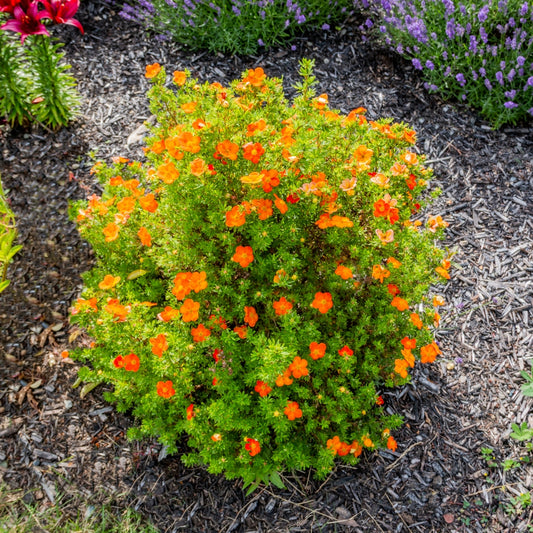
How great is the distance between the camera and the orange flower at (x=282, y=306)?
2.05m

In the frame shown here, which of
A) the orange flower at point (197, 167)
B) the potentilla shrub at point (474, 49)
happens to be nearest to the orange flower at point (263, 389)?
the orange flower at point (197, 167)

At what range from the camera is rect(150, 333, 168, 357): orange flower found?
76.1 inches

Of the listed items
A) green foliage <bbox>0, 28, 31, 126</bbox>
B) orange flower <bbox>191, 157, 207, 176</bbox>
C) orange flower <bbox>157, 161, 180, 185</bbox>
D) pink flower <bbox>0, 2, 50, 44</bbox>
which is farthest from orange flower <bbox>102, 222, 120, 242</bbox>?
green foliage <bbox>0, 28, 31, 126</bbox>

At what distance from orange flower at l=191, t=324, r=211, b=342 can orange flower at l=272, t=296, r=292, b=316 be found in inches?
11.7

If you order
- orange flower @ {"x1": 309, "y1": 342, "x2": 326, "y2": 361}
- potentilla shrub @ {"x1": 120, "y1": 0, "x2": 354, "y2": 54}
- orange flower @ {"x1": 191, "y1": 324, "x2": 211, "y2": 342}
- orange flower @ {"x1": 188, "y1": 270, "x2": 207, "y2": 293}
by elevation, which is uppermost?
potentilla shrub @ {"x1": 120, "y1": 0, "x2": 354, "y2": 54}

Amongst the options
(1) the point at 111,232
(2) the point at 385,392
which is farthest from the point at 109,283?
(2) the point at 385,392

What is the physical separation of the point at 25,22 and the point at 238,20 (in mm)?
1896

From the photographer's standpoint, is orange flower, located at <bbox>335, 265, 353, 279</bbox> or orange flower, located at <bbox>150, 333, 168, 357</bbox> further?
orange flower, located at <bbox>335, 265, 353, 279</bbox>

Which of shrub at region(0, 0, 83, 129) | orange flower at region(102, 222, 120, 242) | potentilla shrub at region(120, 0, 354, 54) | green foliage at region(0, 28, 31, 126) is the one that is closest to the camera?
orange flower at region(102, 222, 120, 242)

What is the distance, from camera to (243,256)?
1.96 m

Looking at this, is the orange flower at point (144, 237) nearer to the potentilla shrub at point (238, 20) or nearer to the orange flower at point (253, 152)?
the orange flower at point (253, 152)

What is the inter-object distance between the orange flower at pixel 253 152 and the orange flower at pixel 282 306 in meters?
0.57

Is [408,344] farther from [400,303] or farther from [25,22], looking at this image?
[25,22]

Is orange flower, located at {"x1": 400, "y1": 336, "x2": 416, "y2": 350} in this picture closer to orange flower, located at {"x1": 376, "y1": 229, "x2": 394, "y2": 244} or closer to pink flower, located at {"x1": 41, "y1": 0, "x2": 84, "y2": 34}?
orange flower, located at {"x1": 376, "y1": 229, "x2": 394, "y2": 244}
